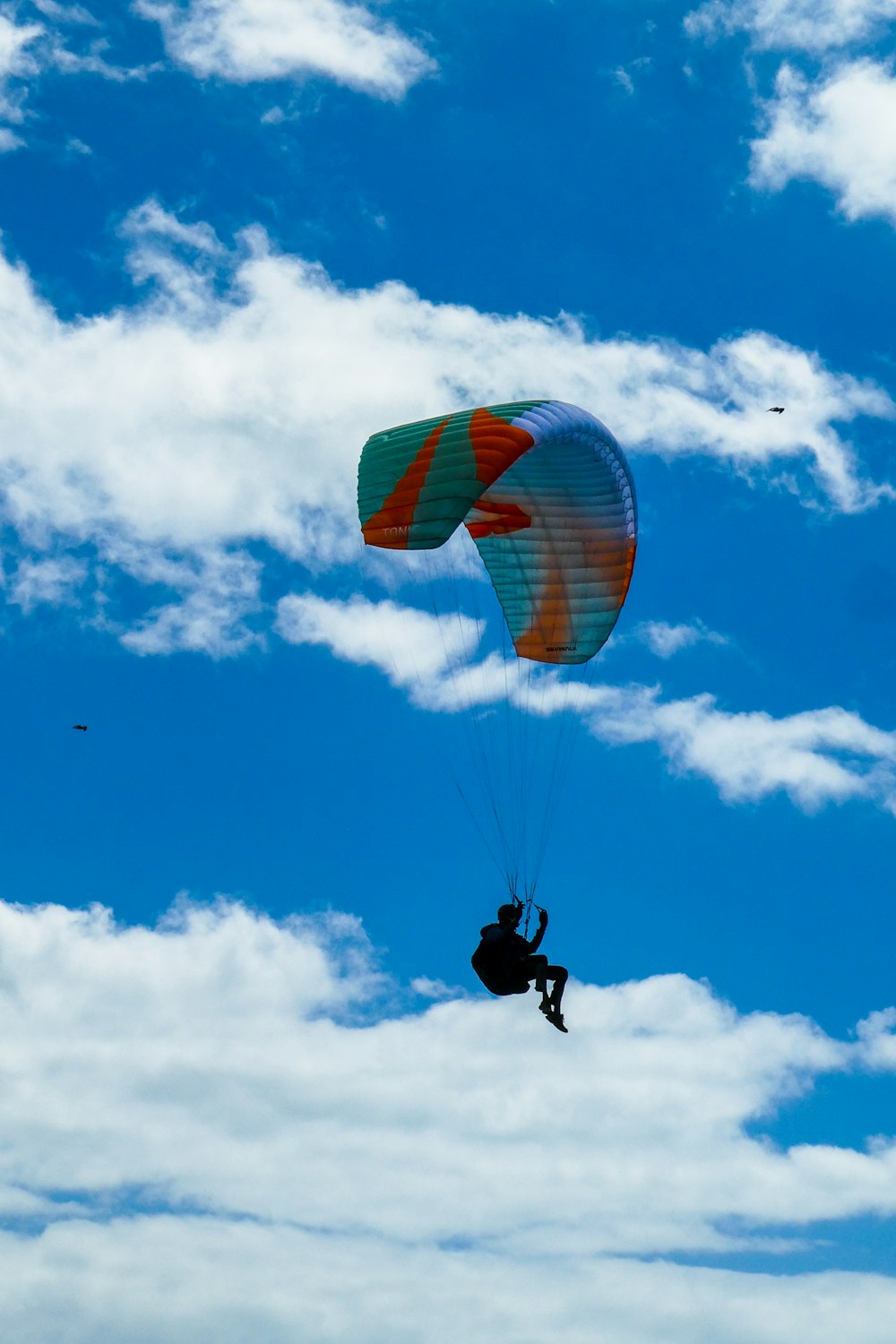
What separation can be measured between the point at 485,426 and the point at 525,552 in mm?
4145

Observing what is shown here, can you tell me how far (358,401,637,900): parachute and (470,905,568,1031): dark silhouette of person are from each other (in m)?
5.99

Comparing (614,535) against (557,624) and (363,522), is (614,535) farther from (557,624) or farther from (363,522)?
(363,522)

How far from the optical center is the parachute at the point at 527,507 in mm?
31250

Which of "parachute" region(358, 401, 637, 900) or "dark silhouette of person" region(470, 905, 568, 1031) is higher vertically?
"parachute" region(358, 401, 637, 900)

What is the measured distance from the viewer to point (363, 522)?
1257 inches

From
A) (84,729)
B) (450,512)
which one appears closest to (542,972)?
(450,512)

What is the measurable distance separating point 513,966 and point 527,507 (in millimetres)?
8351

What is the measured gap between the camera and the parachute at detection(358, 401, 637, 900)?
31.2 metres

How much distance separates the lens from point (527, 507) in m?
34.9

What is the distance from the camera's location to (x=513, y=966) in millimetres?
30906

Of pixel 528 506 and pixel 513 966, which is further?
pixel 528 506

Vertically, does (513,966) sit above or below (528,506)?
below

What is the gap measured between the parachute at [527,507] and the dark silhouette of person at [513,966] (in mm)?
5989

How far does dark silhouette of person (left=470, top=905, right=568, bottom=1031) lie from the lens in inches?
1215
